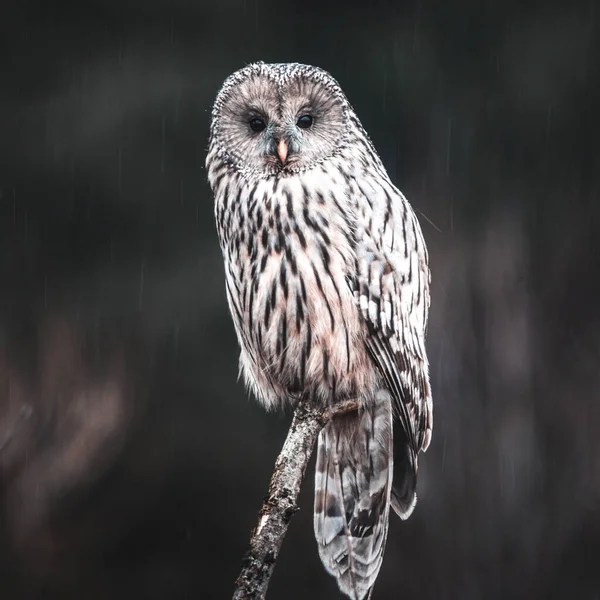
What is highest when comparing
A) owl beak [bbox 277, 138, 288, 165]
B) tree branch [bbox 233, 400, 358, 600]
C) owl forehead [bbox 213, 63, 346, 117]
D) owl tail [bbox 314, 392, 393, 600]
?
owl forehead [bbox 213, 63, 346, 117]

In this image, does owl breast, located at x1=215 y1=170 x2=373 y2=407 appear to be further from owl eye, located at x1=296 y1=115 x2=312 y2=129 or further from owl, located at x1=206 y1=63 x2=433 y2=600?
owl eye, located at x1=296 y1=115 x2=312 y2=129

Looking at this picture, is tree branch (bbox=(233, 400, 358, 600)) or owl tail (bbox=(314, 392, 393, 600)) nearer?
tree branch (bbox=(233, 400, 358, 600))

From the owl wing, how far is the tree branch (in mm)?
283

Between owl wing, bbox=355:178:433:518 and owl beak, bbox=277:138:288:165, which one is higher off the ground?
owl beak, bbox=277:138:288:165

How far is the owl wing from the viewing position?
2.02 m

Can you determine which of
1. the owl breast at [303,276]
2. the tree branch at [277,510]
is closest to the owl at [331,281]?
the owl breast at [303,276]

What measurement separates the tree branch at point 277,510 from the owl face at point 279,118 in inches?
23.6

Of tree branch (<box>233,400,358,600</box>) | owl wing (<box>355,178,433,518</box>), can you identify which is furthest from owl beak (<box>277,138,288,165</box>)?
tree branch (<box>233,400,358,600</box>)

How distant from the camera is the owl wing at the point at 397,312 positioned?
6.63ft
